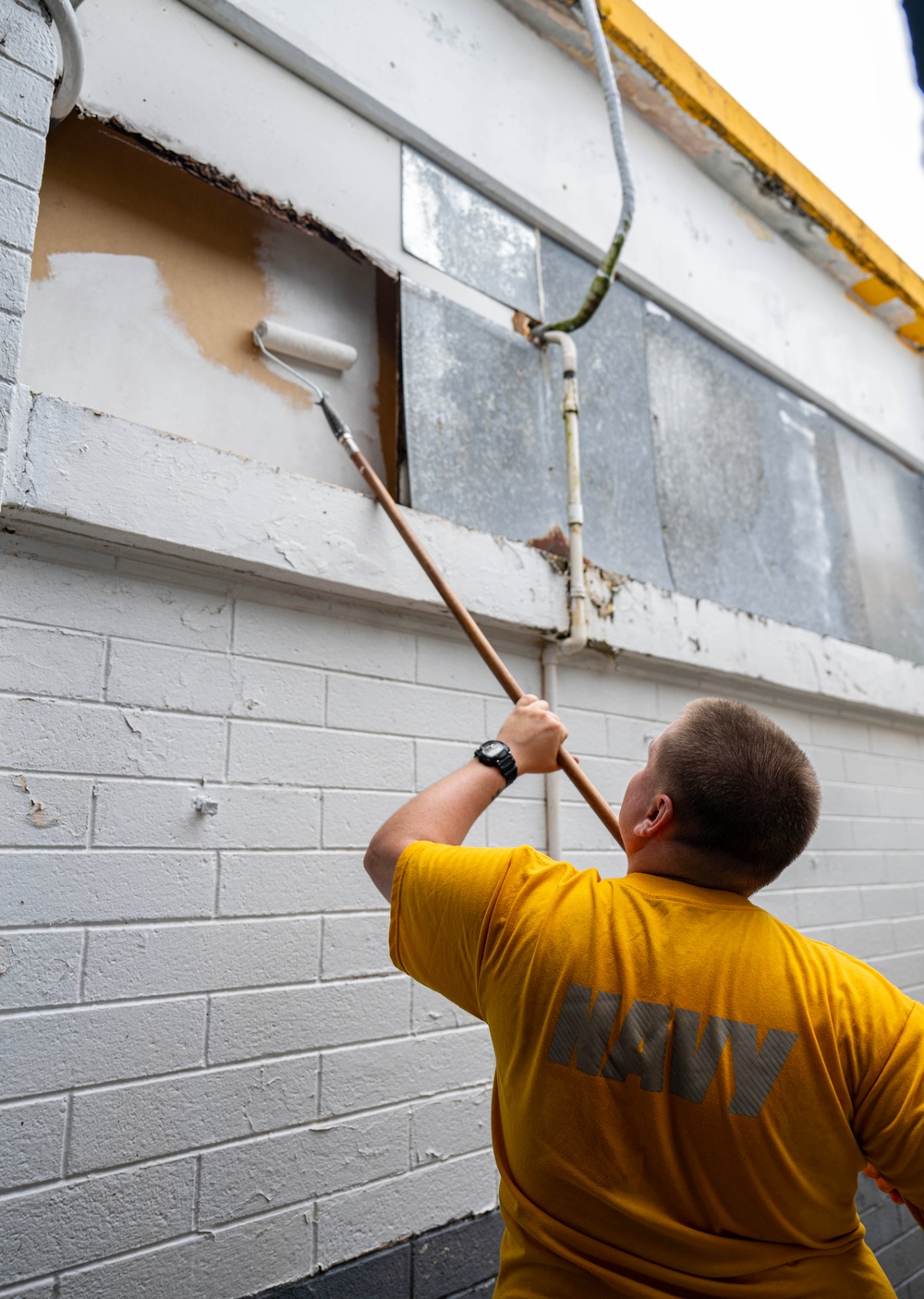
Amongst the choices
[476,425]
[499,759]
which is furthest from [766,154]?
[499,759]

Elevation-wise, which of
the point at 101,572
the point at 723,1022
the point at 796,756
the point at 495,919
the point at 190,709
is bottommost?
the point at 723,1022

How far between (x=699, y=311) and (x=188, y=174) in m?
2.34

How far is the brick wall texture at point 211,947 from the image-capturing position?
164 cm

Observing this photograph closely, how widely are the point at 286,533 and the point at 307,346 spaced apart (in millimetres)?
654

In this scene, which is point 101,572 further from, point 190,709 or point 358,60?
point 358,60

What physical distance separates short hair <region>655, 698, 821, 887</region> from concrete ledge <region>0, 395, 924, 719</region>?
1.18 metres

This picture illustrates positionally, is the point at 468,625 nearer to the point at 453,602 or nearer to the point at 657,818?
the point at 453,602

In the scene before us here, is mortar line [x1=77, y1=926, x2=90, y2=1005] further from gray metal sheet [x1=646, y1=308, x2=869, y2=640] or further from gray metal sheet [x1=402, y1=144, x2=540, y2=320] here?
gray metal sheet [x1=646, y1=308, x2=869, y2=640]

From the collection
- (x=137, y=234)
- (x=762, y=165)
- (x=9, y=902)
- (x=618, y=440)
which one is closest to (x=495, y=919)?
(x=9, y=902)

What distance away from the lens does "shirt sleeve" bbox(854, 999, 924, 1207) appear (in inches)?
41.1

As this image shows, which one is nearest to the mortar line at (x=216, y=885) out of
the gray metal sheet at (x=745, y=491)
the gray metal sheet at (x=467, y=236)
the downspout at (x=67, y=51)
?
the downspout at (x=67, y=51)

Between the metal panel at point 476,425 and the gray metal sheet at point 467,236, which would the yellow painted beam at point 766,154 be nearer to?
the gray metal sheet at point 467,236

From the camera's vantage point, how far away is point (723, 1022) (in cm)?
106

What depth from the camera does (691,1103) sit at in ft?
3.45
